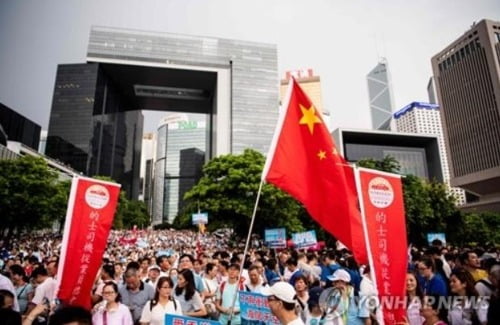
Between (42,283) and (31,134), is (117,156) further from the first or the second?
(42,283)

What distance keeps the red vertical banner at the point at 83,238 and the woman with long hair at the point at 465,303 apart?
423cm

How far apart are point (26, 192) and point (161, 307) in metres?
33.1

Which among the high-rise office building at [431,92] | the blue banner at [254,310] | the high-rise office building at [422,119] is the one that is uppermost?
the high-rise office building at [431,92]

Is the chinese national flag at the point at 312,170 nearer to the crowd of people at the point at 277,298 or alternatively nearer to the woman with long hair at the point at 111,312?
the crowd of people at the point at 277,298

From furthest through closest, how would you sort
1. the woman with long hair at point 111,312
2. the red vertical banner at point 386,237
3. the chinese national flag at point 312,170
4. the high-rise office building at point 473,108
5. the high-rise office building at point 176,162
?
the high-rise office building at point 176,162, the high-rise office building at point 473,108, the chinese national flag at point 312,170, the woman with long hair at point 111,312, the red vertical banner at point 386,237

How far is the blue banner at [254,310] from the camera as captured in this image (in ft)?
14.9

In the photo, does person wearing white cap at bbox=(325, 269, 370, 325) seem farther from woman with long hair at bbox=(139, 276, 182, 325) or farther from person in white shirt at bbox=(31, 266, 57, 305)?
person in white shirt at bbox=(31, 266, 57, 305)

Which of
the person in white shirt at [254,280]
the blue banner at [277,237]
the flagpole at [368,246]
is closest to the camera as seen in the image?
the flagpole at [368,246]

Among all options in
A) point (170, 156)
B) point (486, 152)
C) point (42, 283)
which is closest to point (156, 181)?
point (170, 156)

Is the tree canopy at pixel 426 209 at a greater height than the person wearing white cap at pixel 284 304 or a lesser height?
greater

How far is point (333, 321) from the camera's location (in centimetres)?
379

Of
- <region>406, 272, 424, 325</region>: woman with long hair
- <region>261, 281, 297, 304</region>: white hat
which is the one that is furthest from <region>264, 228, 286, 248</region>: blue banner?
<region>261, 281, 297, 304</region>: white hat

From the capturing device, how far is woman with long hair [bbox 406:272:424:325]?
3.96 metres

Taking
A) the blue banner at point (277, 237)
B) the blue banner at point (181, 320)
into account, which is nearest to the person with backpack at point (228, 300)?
the blue banner at point (181, 320)
